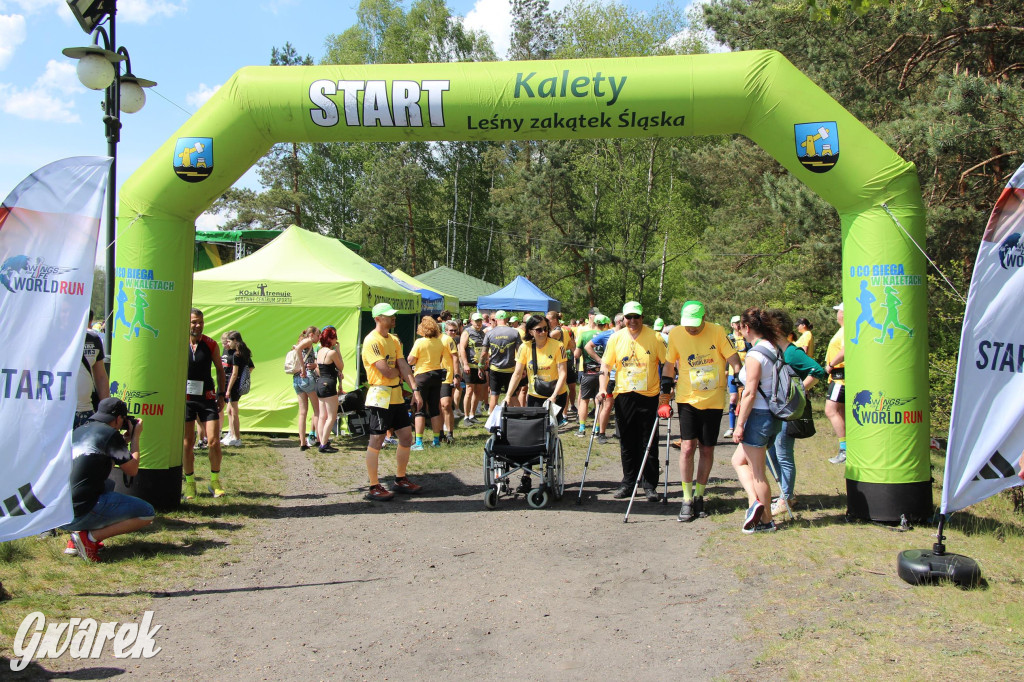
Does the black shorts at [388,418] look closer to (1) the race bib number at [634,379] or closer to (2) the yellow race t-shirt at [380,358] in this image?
(2) the yellow race t-shirt at [380,358]

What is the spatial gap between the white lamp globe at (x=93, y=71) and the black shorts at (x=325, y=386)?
448 cm

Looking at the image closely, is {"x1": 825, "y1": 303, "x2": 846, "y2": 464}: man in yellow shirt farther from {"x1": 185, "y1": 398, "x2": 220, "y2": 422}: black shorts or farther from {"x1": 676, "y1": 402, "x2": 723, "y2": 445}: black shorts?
{"x1": 185, "y1": 398, "x2": 220, "y2": 422}: black shorts

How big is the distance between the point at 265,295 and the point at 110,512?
6.60 m

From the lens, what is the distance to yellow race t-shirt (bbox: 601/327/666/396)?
7.22 metres

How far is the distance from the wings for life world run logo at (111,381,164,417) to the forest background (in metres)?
9.55

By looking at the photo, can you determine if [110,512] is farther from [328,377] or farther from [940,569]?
[940,569]

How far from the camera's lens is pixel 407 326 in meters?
16.4

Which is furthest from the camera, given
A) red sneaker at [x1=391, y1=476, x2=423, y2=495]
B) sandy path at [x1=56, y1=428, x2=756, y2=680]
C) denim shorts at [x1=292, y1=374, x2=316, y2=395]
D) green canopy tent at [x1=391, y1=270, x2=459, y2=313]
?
green canopy tent at [x1=391, y1=270, x2=459, y2=313]

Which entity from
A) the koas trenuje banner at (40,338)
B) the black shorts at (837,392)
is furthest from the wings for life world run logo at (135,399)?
the black shorts at (837,392)

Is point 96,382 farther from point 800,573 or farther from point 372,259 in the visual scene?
point 372,259

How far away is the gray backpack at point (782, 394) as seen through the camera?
19.6 ft

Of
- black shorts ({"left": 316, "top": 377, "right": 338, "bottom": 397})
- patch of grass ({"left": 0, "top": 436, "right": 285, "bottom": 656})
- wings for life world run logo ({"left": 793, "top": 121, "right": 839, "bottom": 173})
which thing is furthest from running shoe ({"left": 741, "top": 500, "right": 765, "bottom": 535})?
black shorts ({"left": 316, "top": 377, "right": 338, "bottom": 397})

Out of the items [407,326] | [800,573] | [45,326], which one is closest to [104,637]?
[45,326]

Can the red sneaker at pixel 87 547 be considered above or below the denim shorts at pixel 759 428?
below
